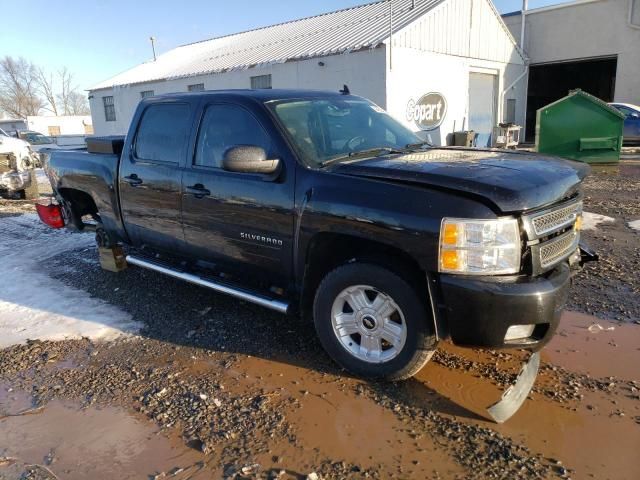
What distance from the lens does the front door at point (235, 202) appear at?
11.4 feet

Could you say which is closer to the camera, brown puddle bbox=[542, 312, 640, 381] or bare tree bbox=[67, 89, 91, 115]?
brown puddle bbox=[542, 312, 640, 381]

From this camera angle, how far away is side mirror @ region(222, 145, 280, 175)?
3309 millimetres

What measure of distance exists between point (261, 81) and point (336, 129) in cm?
1454

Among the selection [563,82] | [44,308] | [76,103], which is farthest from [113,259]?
[76,103]

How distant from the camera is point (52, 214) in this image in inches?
233

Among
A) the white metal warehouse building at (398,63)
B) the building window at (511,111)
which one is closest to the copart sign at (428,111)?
the white metal warehouse building at (398,63)

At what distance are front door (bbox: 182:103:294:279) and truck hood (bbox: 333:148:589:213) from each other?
1.79 ft

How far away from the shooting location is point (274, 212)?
3471mm

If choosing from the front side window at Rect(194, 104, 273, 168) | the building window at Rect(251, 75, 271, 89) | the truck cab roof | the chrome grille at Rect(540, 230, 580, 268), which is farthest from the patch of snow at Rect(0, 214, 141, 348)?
the building window at Rect(251, 75, 271, 89)

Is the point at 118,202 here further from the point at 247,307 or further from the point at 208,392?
the point at 208,392

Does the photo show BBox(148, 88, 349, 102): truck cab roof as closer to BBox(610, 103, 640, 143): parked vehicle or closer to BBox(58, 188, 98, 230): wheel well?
BBox(58, 188, 98, 230): wheel well

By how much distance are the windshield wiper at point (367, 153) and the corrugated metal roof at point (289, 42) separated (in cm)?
1091

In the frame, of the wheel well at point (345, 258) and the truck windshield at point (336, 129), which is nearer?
the wheel well at point (345, 258)

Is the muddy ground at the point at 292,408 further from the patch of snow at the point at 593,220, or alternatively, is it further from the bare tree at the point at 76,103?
the bare tree at the point at 76,103
